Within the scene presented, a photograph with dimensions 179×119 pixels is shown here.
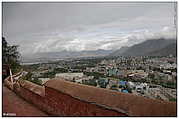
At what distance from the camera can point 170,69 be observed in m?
2.14

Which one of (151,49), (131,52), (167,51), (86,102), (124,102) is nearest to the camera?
(124,102)

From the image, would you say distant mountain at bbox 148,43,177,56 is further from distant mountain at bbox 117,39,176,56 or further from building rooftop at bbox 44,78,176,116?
building rooftop at bbox 44,78,176,116

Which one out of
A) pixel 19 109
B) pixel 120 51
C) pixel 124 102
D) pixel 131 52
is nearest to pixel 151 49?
pixel 131 52

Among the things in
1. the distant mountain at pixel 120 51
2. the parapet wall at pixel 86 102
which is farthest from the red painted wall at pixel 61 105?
the distant mountain at pixel 120 51

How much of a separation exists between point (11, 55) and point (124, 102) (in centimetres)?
187

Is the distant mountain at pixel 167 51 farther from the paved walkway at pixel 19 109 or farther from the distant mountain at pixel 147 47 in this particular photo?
the paved walkway at pixel 19 109

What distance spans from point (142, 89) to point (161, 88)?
0.63 feet

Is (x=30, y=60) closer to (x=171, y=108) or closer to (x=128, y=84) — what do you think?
(x=128, y=84)

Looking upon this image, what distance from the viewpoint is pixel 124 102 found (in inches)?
71.3

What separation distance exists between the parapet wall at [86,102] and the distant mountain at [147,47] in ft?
2.55

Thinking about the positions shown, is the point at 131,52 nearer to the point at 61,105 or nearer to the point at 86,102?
the point at 86,102

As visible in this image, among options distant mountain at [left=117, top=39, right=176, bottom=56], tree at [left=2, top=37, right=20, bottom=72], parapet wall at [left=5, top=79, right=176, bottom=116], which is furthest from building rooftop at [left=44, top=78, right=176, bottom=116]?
tree at [left=2, top=37, right=20, bottom=72]

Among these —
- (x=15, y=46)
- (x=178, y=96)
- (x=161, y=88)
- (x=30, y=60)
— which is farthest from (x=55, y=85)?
(x=178, y=96)

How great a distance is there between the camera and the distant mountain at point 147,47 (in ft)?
7.95
